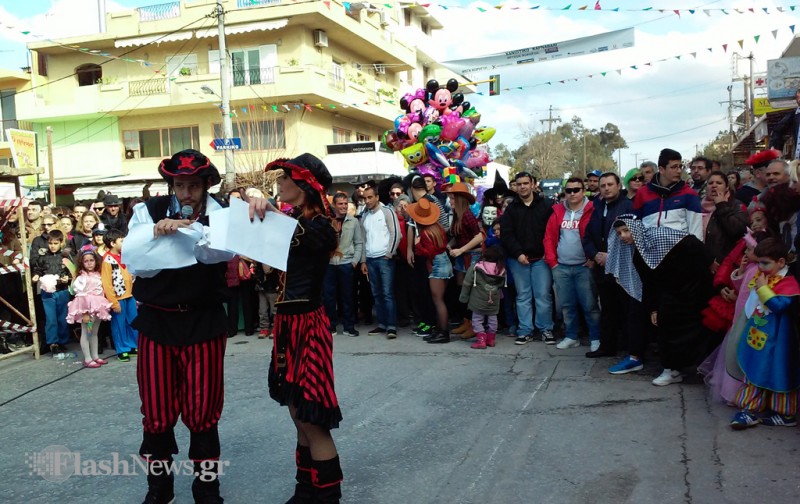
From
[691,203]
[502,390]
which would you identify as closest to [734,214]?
[691,203]

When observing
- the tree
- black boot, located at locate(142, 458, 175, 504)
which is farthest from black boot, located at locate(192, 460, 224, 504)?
the tree

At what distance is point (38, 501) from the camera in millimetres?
3947

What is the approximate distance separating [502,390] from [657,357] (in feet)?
6.65

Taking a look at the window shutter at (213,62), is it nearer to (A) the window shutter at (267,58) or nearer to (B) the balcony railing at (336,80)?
(A) the window shutter at (267,58)

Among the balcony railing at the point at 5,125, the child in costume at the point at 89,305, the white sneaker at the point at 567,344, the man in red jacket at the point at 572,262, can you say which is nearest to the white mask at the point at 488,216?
the man in red jacket at the point at 572,262

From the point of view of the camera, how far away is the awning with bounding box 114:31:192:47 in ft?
88.0

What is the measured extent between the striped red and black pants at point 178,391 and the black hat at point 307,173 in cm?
99

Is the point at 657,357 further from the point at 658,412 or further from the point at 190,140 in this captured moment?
the point at 190,140

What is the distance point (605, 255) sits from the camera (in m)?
7.00

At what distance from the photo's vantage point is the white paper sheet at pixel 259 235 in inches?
131

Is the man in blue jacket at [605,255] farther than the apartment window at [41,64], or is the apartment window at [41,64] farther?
the apartment window at [41,64]

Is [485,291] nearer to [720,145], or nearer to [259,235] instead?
[259,235]

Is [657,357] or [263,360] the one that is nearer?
[657,357]

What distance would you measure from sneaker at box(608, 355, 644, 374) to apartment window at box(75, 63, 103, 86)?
96.0 ft
